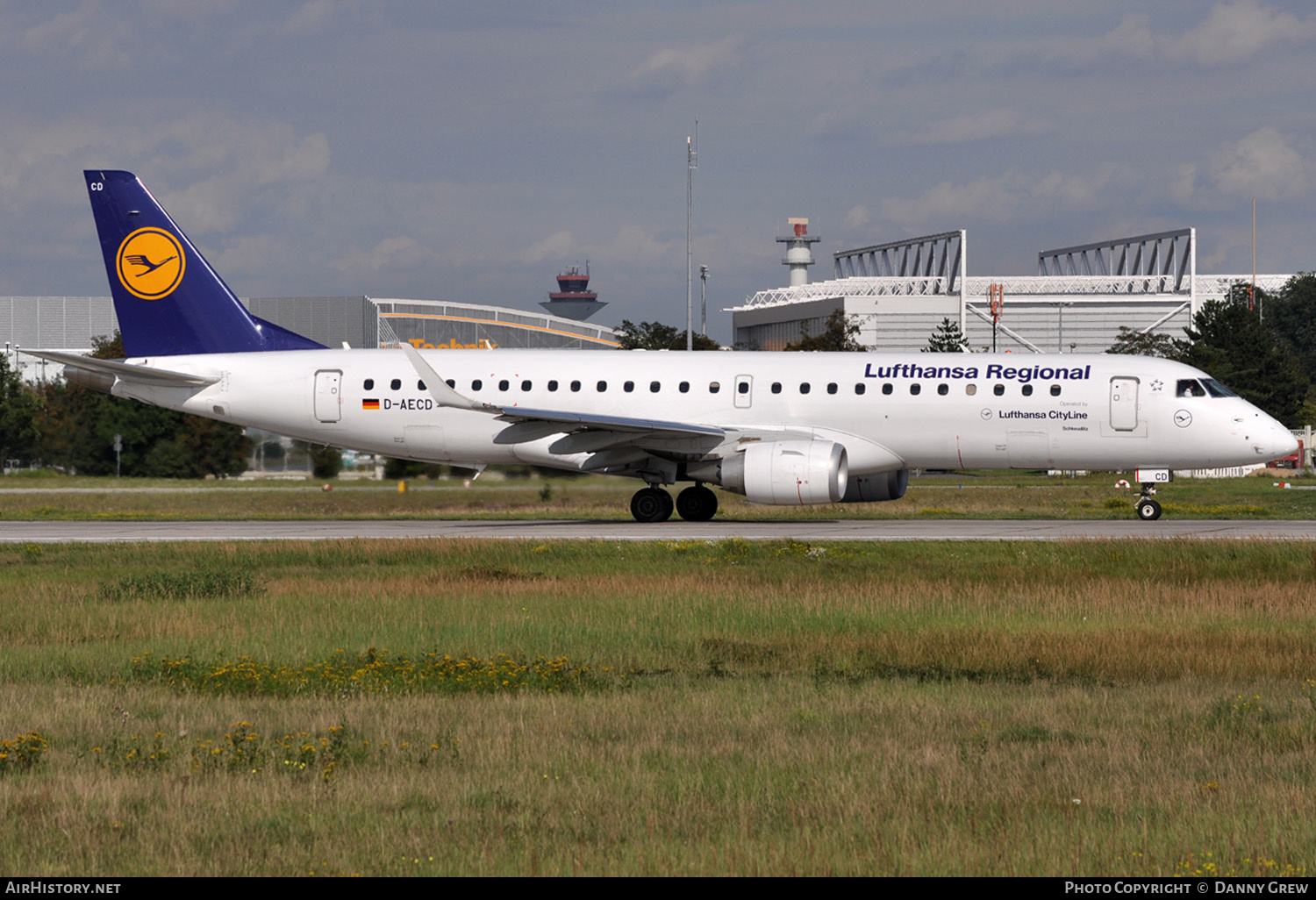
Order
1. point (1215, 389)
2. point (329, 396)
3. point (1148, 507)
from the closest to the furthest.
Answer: point (1215, 389) → point (329, 396) → point (1148, 507)

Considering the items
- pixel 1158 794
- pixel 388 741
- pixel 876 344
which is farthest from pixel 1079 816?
pixel 876 344

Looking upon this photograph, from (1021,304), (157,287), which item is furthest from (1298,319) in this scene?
(157,287)

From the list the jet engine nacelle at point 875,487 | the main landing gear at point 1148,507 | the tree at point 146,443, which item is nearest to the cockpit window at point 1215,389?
the main landing gear at point 1148,507

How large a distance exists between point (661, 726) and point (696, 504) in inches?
833

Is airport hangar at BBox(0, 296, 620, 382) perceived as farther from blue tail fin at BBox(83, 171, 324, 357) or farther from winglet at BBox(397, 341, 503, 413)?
winglet at BBox(397, 341, 503, 413)

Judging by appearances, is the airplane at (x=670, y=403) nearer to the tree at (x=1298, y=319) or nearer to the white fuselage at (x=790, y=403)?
the white fuselage at (x=790, y=403)

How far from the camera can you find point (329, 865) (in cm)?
667

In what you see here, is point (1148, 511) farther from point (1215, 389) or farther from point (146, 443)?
point (146, 443)

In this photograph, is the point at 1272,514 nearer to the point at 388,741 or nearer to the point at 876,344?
the point at 388,741

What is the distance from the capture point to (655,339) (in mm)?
96750

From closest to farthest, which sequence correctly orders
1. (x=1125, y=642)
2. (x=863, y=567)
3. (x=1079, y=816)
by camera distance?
(x=1079, y=816) < (x=1125, y=642) < (x=863, y=567)

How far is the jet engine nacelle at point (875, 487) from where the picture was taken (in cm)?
2952

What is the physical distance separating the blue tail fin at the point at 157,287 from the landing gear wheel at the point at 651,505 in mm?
8191
